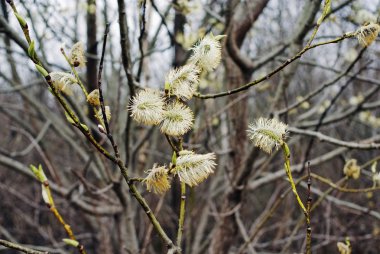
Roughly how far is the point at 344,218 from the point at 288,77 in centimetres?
560

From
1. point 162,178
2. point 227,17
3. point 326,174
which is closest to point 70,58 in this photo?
point 162,178

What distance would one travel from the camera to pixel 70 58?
3.49 feet

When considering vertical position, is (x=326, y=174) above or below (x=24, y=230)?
above

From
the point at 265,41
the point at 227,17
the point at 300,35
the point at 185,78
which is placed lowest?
the point at 185,78

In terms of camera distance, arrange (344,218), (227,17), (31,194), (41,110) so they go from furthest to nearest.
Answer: (31,194)
(344,218)
(41,110)
(227,17)

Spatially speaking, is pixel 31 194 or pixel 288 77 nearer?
pixel 288 77

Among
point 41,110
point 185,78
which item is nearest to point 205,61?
point 185,78

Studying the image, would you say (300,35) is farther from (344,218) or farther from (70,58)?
(344,218)

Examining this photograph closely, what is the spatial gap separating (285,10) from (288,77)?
7.87 ft

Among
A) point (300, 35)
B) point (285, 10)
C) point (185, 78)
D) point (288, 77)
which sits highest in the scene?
point (285, 10)

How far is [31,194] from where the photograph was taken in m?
8.05

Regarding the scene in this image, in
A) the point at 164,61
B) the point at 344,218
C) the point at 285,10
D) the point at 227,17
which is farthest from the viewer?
the point at 344,218

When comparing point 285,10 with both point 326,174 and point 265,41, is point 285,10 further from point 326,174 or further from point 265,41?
point 326,174

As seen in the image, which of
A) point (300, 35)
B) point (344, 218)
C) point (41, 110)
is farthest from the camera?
point (344, 218)
